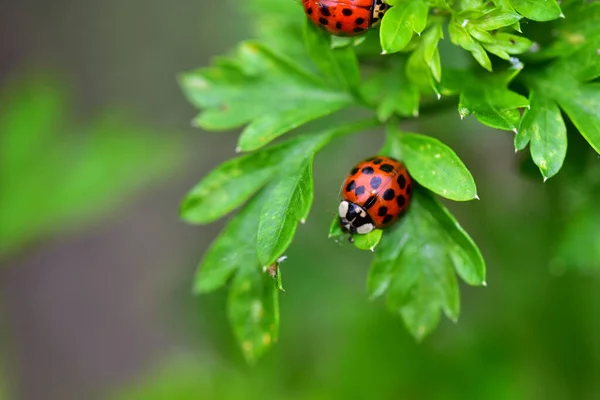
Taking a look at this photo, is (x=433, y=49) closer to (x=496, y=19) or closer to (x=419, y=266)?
(x=496, y=19)

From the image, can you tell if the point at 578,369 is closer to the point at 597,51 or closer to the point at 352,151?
the point at 597,51

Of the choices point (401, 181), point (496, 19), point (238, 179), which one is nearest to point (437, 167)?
point (401, 181)

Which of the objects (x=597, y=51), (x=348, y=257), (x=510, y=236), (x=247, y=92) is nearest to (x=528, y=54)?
(x=597, y=51)

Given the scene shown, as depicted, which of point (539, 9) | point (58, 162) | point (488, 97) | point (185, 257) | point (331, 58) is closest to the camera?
point (539, 9)

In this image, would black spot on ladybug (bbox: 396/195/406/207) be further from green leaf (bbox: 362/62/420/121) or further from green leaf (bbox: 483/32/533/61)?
green leaf (bbox: 483/32/533/61)

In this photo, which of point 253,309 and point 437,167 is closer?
point 437,167

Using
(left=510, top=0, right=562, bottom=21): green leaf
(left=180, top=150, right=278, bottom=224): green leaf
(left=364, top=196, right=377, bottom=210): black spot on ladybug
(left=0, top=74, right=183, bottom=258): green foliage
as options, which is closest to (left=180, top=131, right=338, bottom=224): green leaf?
(left=180, top=150, right=278, bottom=224): green leaf

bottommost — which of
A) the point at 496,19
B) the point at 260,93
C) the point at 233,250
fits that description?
the point at 233,250
